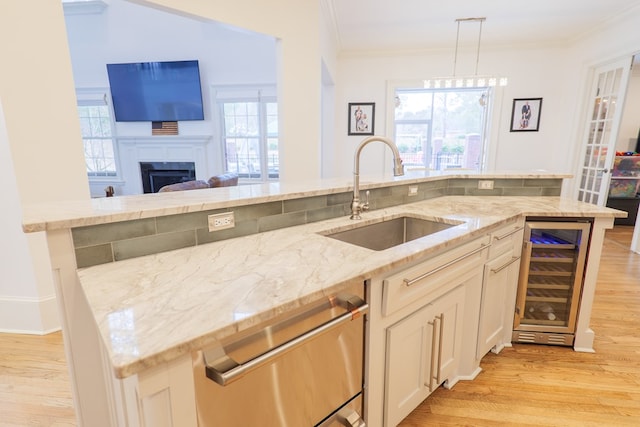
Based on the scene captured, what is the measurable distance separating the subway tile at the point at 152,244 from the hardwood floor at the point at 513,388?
3.44ft

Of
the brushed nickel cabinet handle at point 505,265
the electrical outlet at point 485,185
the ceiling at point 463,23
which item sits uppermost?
the ceiling at point 463,23

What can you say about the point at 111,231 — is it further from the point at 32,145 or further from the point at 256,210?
the point at 32,145

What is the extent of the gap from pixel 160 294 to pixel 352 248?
0.66 m

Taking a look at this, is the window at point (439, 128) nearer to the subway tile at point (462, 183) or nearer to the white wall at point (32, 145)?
the subway tile at point (462, 183)

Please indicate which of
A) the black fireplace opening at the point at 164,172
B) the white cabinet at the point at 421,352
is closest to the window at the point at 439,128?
the black fireplace opening at the point at 164,172

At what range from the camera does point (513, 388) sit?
177cm

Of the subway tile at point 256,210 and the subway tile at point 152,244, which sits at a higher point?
the subway tile at point 256,210

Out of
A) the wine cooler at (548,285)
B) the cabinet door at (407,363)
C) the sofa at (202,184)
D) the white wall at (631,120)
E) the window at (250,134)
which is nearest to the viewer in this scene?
the cabinet door at (407,363)

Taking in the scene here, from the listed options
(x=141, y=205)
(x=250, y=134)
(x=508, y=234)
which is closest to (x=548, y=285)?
(x=508, y=234)

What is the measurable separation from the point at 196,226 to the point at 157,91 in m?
5.16

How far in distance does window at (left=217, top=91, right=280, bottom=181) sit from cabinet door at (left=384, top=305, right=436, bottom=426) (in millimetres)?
4641

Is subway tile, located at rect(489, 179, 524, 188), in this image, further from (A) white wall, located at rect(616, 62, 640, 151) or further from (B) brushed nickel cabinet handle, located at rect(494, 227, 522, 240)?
(A) white wall, located at rect(616, 62, 640, 151)

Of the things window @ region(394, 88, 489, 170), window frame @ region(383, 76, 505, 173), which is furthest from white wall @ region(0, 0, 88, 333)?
window @ region(394, 88, 489, 170)

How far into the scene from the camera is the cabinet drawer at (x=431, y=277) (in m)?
1.16
